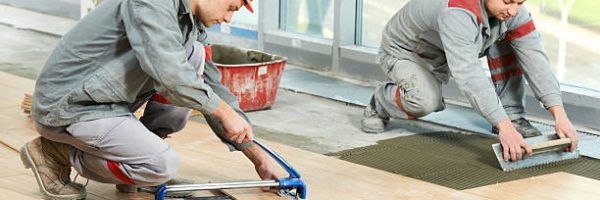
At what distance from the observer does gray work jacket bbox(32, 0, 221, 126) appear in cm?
341

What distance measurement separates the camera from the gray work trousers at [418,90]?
5082 mm

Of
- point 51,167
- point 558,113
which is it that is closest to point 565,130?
point 558,113

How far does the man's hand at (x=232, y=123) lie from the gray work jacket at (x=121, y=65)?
3 cm

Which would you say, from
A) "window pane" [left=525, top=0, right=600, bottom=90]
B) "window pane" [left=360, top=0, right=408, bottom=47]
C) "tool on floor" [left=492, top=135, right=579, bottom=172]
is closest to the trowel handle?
"tool on floor" [left=492, top=135, right=579, bottom=172]

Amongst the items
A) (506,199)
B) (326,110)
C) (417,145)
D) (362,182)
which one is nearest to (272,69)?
(326,110)

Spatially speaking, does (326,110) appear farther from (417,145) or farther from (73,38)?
(73,38)

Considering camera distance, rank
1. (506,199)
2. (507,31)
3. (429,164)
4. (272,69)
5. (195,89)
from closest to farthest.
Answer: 1. (195,89)
2. (506,199)
3. (429,164)
4. (507,31)
5. (272,69)

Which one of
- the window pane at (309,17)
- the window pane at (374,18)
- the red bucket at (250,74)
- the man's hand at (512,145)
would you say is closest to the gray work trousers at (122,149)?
the man's hand at (512,145)

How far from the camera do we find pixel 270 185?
12.4 ft

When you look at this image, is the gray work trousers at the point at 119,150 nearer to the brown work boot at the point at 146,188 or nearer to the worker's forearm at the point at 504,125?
the brown work boot at the point at 146,188

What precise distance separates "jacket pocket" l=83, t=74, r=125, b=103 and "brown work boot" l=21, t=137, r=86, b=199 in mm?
325

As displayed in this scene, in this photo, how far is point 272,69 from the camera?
5578mm

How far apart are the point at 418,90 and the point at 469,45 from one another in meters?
0.48

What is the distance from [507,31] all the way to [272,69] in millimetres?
1253
